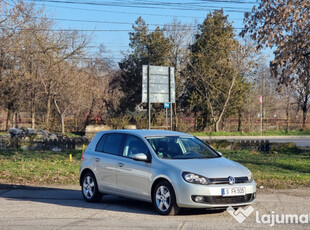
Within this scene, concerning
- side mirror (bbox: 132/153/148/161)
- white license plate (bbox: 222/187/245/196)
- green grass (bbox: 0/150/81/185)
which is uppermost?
side mirror (bbox: 132/153/148/161)

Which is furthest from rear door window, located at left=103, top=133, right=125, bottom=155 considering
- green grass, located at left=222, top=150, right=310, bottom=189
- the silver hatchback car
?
green grass, located at left=222, top=150, right=310, bottom=189

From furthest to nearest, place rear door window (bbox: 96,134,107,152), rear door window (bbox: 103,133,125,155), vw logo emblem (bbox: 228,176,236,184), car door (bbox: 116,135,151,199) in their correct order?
rear door window (bbox: 96,134,107,152) < rear door window (bbox: 103,133,125,155) < car door (bbox: 116,135,151,199) < vw logo emblem (bbox: 228,176,236,184)

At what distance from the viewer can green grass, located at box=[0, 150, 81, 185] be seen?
13.7 metres

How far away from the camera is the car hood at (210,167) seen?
838 cm

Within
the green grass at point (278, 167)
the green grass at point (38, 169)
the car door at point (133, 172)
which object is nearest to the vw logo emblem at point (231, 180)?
the car door at point (133, 172)

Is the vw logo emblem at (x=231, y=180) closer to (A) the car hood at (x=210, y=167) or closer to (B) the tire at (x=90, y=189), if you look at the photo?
(A) the car hood at (x=210, y=167)

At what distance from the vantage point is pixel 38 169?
1523 centimetres

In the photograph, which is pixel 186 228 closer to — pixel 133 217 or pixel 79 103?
pixel 133 217

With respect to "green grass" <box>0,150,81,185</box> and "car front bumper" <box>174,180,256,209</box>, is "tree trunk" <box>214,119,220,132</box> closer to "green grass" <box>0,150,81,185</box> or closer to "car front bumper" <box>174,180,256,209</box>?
"green grass" <box>0,150,81,185</box>

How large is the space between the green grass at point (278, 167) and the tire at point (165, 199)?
4685 millimetres

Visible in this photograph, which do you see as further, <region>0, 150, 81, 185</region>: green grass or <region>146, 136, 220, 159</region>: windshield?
<region>0, 150, 81, 185</region>: green grass

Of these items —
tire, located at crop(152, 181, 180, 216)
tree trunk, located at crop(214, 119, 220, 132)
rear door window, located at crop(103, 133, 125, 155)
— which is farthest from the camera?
tree trunk, located at crop(214, 119, 220, 132)

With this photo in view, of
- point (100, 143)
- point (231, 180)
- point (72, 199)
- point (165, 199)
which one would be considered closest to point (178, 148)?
point (165, 199)

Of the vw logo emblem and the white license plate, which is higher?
the vw logo emblem
